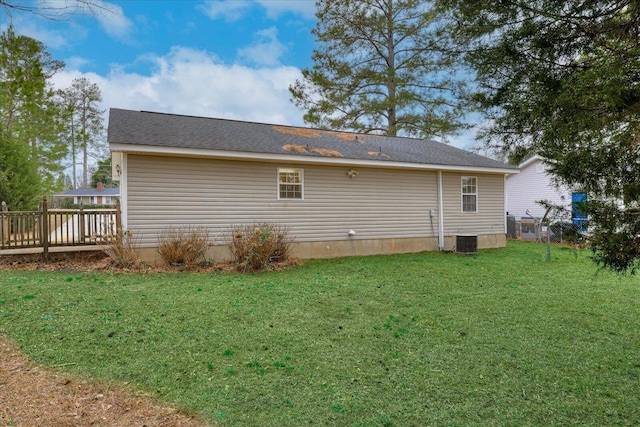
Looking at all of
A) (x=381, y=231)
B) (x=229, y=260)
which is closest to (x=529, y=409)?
(x=229, y=260)

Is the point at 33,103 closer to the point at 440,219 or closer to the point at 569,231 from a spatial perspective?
the point at 440,219

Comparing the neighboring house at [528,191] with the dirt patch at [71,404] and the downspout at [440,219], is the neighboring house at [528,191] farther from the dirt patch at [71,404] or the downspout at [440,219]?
the dirt patch at [71,404]

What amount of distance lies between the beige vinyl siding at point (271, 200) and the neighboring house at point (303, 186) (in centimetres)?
2

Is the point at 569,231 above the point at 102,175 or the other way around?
the other way around

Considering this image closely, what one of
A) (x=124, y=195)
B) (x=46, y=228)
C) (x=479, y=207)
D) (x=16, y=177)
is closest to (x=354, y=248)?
(x=479, y=207)

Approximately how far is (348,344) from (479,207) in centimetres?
984

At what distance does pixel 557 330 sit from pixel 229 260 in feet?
21.9

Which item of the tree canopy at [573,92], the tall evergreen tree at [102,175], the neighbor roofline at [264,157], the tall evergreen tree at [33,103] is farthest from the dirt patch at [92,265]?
the tall evergreen tree at [102,175]

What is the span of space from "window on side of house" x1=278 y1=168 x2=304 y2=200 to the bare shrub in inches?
141

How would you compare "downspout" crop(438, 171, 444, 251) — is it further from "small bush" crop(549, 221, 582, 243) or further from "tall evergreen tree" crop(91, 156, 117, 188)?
"tall evergreen tree" crop(91, 156, 117, 188)

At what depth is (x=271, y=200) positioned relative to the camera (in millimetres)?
9211

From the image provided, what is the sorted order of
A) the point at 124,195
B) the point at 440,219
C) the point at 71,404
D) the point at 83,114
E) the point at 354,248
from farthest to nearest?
1. the point at 83,114
2. the point at 440,219
3. the point at 354,248
4. the point at 124,195
5. the point at 71,404

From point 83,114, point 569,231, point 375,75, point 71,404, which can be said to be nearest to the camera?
point 71,404

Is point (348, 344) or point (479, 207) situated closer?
point (348, 344)
